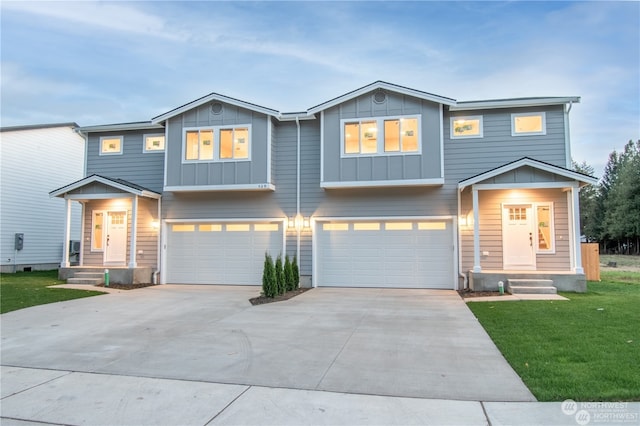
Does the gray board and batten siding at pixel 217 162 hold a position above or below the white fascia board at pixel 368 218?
above

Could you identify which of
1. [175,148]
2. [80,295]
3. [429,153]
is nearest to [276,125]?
[175,148]

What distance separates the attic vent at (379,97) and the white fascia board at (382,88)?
14 cm

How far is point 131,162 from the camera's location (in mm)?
14242

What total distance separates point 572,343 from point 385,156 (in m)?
7.42

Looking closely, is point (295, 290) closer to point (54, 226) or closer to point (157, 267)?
point (157, 267)

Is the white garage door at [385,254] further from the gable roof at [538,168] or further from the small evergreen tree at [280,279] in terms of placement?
the small evergreen tree at [280,279]

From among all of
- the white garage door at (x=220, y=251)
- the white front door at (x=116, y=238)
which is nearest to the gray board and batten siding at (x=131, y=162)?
the white front door at (x=116, y=238)

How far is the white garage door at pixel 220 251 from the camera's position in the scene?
517 inches

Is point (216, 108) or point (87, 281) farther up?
point (216, 108)

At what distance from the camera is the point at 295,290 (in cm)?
1184

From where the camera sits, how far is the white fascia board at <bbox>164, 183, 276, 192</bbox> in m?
12.5

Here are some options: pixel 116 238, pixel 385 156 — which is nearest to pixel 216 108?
pixel 385 156

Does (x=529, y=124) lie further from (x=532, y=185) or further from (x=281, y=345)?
(x=281, y=345)

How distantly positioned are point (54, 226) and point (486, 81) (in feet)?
69.7
